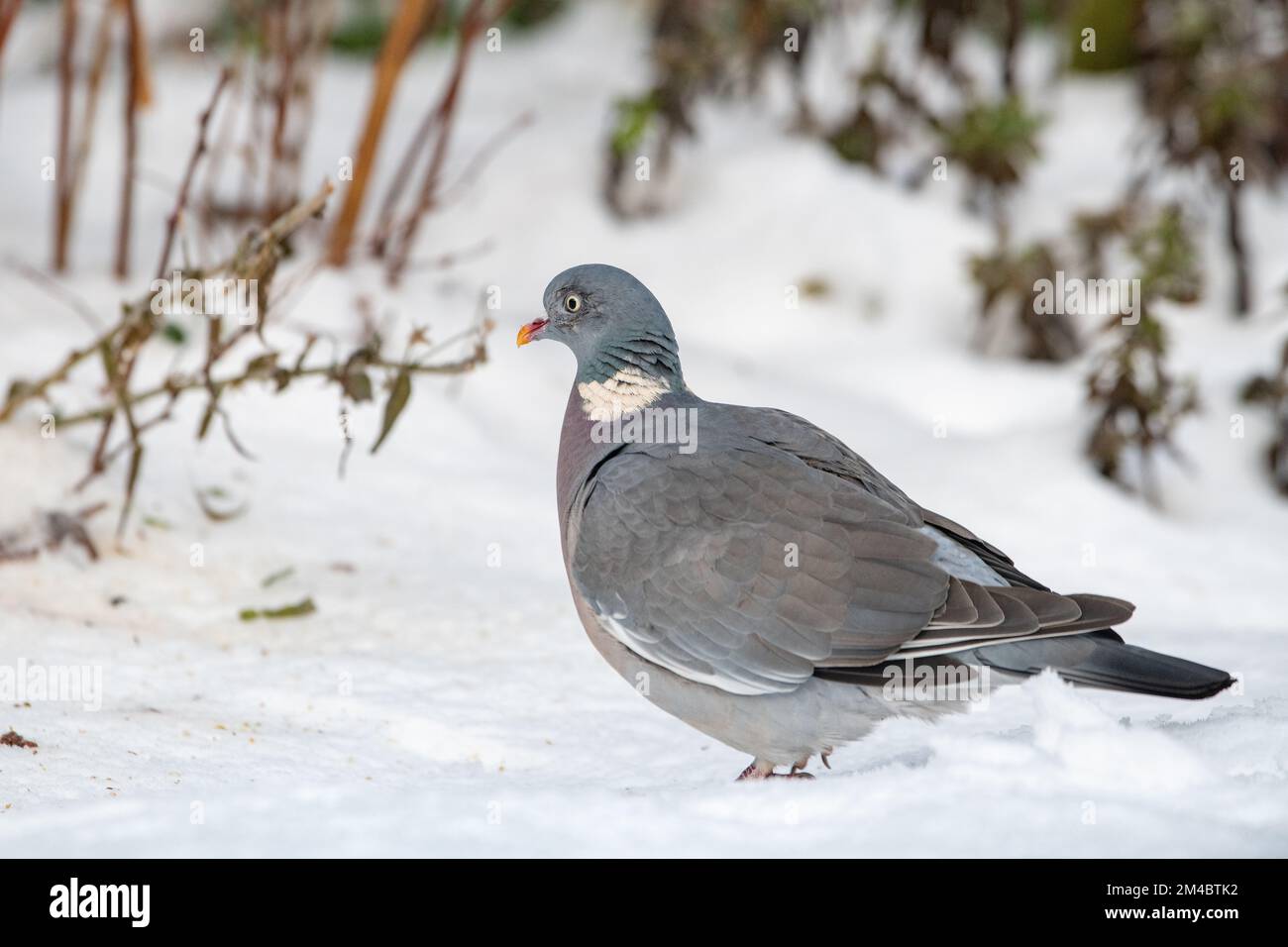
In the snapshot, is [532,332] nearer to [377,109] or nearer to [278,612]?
[278,612]

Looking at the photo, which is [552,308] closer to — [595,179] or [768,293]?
[768,293]

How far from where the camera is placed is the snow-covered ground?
2.04 meters

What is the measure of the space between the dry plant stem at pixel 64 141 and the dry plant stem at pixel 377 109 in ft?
2.92

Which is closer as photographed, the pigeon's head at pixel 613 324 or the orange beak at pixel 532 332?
the pigeon's head at pixel 613 324

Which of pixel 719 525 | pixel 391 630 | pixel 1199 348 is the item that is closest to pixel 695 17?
pixel 1199 348

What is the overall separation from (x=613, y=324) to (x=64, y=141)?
299 centimetres

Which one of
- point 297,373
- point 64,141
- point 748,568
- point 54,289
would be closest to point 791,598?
point 748,568

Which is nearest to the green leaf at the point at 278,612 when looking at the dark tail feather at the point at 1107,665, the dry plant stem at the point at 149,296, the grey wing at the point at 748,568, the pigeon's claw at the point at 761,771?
the dry plant stem at the point at 149,296

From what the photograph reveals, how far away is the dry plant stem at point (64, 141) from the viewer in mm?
4836

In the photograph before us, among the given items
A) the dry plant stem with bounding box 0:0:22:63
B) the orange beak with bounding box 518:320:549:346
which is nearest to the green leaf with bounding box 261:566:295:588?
the orange beak with bounding box 518:320:549:346

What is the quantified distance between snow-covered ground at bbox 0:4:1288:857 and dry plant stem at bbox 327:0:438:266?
145mm

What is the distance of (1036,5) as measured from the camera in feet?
28.7

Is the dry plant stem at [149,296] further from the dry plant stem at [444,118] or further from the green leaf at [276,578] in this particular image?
the dry plant stem at [444,118]

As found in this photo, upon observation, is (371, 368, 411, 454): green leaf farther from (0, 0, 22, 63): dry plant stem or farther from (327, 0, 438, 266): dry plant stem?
(327, 0, 438, 266): dry plant stem
